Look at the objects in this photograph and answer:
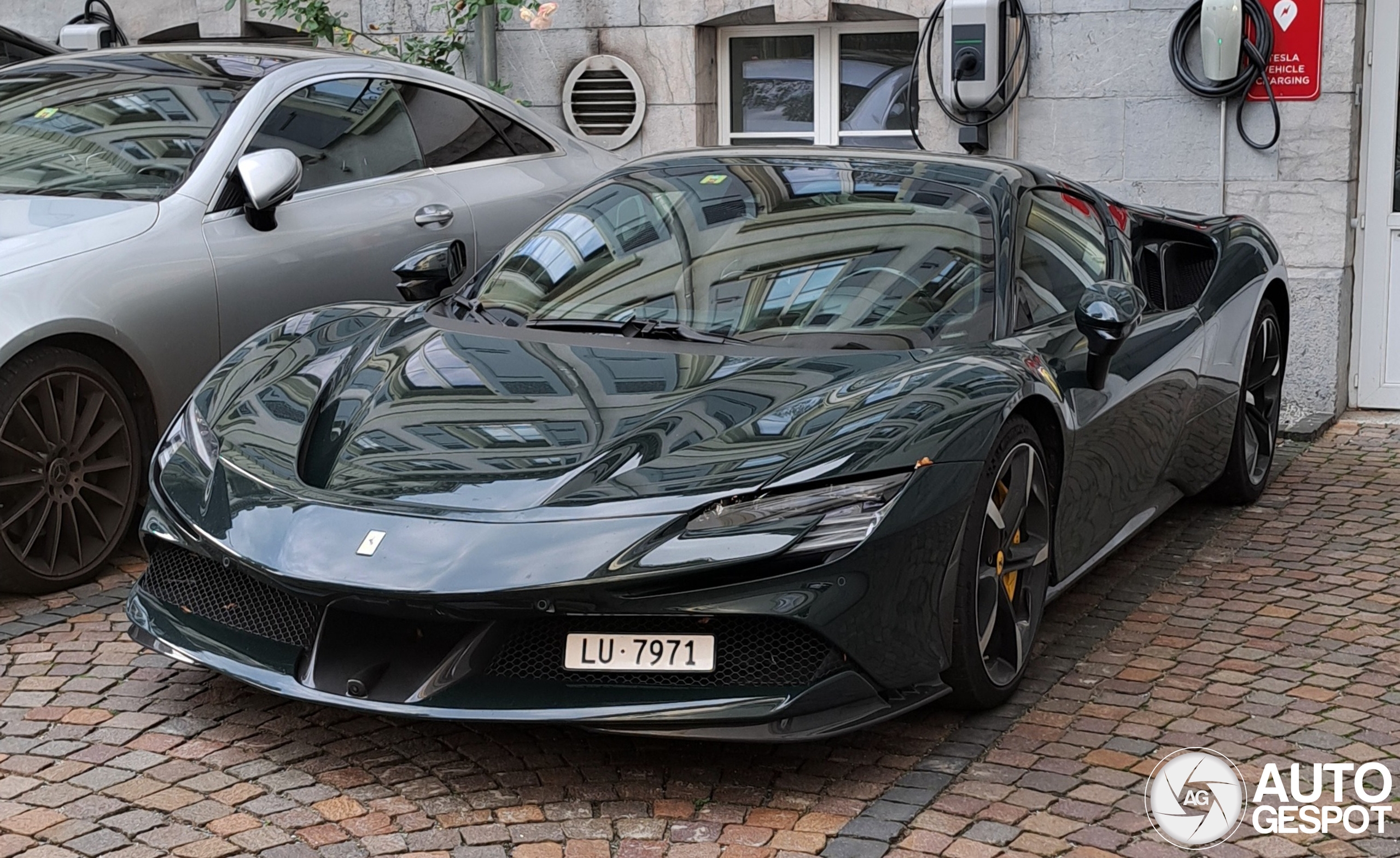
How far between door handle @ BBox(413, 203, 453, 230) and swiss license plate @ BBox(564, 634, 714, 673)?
3.23m

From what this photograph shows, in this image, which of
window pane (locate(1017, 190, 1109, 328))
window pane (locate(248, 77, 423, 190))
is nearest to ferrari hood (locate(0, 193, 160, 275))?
window pane (locate(248, 77, 423, 190))

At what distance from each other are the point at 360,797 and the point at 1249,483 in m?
4.05

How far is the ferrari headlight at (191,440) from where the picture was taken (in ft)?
13.4

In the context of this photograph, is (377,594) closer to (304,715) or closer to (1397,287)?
(304,715)

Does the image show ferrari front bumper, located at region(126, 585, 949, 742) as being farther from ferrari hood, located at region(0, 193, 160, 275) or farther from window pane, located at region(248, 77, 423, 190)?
window pane, located at region(248, 77, 423, 190)

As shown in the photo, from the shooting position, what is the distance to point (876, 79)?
950 centimetres

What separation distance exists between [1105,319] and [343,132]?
321cm

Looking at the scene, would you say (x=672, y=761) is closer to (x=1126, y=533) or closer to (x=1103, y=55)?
(x=1126, y=533)

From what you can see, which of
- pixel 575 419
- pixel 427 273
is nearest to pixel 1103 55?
pixel 427 273

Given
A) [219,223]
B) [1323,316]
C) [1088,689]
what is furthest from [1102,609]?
[1323,316]

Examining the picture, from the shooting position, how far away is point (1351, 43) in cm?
810

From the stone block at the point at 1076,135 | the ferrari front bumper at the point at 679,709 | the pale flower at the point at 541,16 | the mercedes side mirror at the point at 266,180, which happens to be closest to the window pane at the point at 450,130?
the mercedes side mirror at the point at 266,180

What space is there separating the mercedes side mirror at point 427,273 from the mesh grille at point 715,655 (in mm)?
1895

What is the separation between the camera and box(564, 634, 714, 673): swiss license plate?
3469 mm
